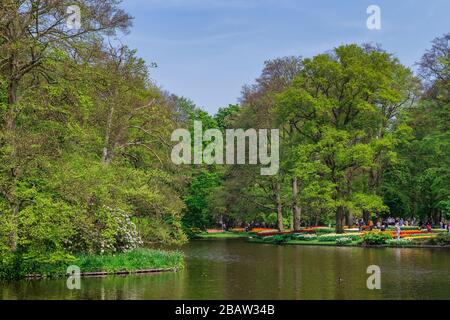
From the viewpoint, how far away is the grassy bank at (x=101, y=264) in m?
24.1

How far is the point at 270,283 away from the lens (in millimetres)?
22984

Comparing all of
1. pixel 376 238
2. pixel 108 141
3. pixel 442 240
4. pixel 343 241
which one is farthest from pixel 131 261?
pixel 442 240

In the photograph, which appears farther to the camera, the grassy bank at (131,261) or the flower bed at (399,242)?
the flower bed at (399,242)

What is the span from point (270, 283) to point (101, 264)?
7.75m

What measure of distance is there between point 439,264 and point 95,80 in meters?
19.0

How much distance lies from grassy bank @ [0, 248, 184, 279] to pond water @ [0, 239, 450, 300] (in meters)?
1.04

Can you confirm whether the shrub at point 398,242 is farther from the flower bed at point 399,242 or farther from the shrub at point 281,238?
the shrub at point 281,238

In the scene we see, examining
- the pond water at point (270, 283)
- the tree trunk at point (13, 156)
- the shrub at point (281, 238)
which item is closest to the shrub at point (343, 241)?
the shrub at point (281, 238)

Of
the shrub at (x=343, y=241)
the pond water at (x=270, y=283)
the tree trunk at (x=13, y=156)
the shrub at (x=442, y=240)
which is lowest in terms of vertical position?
the pond water at (x=270, y=283)

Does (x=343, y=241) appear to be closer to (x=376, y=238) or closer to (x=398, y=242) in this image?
(x=376, y=238)

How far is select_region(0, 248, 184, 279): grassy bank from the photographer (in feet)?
79.2

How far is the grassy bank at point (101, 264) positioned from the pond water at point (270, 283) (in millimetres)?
1038

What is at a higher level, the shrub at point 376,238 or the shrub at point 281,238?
the shrub at point 376,238
